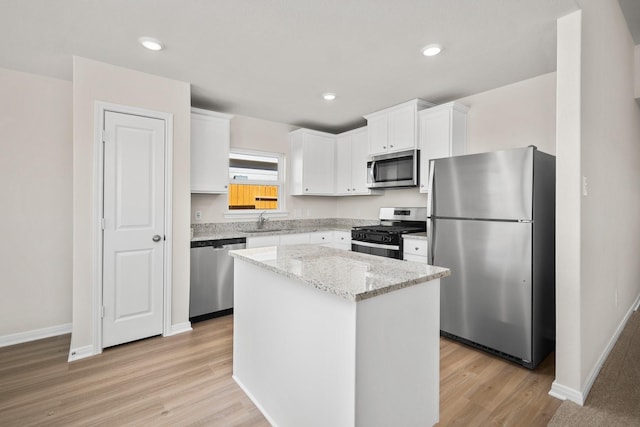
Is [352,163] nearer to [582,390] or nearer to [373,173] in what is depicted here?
[373,173]

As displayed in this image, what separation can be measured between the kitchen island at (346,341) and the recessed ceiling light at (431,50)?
1693 mm

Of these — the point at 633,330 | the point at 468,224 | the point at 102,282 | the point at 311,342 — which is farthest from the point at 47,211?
the point at 633,330

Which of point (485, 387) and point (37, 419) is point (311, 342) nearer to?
point (485, 387)

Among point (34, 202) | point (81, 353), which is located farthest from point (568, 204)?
point (34, 202)

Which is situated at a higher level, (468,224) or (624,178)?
(624,178)

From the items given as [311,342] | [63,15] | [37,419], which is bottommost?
[37,419]

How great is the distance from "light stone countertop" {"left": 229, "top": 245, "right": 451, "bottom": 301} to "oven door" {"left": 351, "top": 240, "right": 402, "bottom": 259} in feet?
4.66

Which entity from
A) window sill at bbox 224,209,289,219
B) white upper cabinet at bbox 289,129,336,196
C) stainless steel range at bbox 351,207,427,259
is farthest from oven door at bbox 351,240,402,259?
window sill at bbox 224,209,289,219

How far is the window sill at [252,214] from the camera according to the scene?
4150 mm

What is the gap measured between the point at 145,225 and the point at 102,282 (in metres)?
0.58

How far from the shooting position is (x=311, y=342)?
57.7 inches

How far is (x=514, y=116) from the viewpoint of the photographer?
122 inches

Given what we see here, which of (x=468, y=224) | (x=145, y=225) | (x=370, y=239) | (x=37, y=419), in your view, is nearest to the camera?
(x=37, y=419)

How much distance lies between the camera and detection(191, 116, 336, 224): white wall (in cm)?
396
